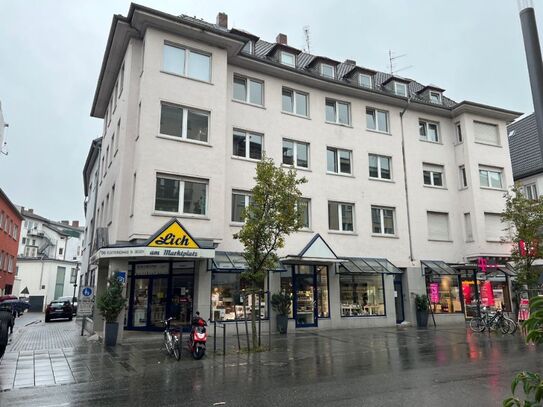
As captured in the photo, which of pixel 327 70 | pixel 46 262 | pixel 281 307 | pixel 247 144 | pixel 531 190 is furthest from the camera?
pixel 46 262

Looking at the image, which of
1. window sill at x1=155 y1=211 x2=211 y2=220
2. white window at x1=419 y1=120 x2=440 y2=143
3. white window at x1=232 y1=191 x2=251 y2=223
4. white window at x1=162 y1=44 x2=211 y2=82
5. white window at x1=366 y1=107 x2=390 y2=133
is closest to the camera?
window sill at x1=155 y1=211 x2=211 y2=220

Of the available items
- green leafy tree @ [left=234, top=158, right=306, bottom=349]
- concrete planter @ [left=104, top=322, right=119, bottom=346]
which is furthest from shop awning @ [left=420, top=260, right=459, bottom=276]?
concrete planter @ [left=104, top=322, right=119, bottom=346]

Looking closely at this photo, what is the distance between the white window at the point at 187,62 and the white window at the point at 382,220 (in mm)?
10886

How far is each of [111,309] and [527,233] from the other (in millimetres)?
18925

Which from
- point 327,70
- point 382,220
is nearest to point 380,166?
point 382,220

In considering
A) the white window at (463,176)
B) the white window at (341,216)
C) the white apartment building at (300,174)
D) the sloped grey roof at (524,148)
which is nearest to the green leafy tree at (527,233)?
the white apartment building at (300,174)

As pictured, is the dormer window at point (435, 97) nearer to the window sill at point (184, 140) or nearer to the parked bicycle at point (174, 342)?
the window sill at point (184, 140)

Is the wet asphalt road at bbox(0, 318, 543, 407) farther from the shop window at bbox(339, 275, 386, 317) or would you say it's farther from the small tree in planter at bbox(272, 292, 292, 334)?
the shop window at bbox(339, 275, 386, 317)

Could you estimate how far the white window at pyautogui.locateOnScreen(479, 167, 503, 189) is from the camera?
80.8ft

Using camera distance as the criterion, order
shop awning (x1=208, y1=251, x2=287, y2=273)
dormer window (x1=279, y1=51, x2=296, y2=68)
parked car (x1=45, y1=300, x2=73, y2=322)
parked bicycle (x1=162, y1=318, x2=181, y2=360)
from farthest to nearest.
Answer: parked car (x1=45, y1=300, x2=73, y2=322)
dormer window (x1=279, y1=51, x2=296, y2=68)
shop awning (x1=208, y1=251, x2=287, y2=273)
parked bicycle (x1=162, y1=318, x2=181, y2=360)

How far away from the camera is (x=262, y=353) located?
12.8 m

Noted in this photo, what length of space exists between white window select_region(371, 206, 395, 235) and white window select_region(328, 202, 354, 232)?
133 cm

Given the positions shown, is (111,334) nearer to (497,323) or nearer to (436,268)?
(497,323)

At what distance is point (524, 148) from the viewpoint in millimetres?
32250
